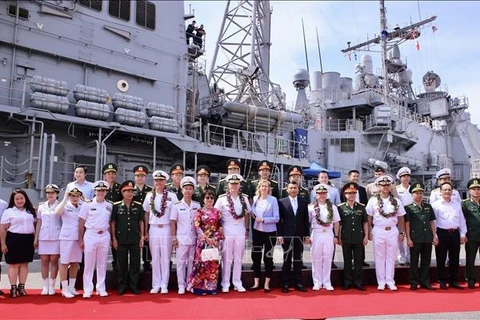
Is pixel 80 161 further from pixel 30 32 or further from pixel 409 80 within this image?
pixel 409 80

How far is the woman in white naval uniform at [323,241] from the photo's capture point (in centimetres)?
536

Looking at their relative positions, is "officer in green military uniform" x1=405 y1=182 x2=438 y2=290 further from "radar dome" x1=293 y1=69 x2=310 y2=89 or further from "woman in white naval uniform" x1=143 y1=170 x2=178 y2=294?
"radar dome" x1=293 y1=69 x2=310 y2=89

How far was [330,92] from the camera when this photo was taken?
86.5 feet

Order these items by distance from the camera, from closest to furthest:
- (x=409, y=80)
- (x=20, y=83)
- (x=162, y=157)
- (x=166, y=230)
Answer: (x=166, y=230)
(x=20, y=83)
(x=162, y=157)
(x=409, y=80)

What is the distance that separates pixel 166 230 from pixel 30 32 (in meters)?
7.60

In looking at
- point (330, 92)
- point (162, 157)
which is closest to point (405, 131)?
point (330, 92)

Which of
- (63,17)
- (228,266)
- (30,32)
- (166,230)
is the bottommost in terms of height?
(228,266)

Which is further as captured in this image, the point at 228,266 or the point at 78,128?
the point at 78,128

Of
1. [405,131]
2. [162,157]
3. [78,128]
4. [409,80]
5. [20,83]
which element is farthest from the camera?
[409,80]

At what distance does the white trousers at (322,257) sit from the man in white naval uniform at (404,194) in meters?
1.54

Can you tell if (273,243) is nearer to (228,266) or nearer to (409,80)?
(228,266)

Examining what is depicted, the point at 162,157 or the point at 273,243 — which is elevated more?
the point at 162,157

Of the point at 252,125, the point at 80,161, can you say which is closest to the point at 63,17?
the point at 80,161

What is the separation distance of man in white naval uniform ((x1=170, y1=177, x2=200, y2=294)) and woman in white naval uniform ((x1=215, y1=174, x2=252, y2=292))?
383 millimetres
